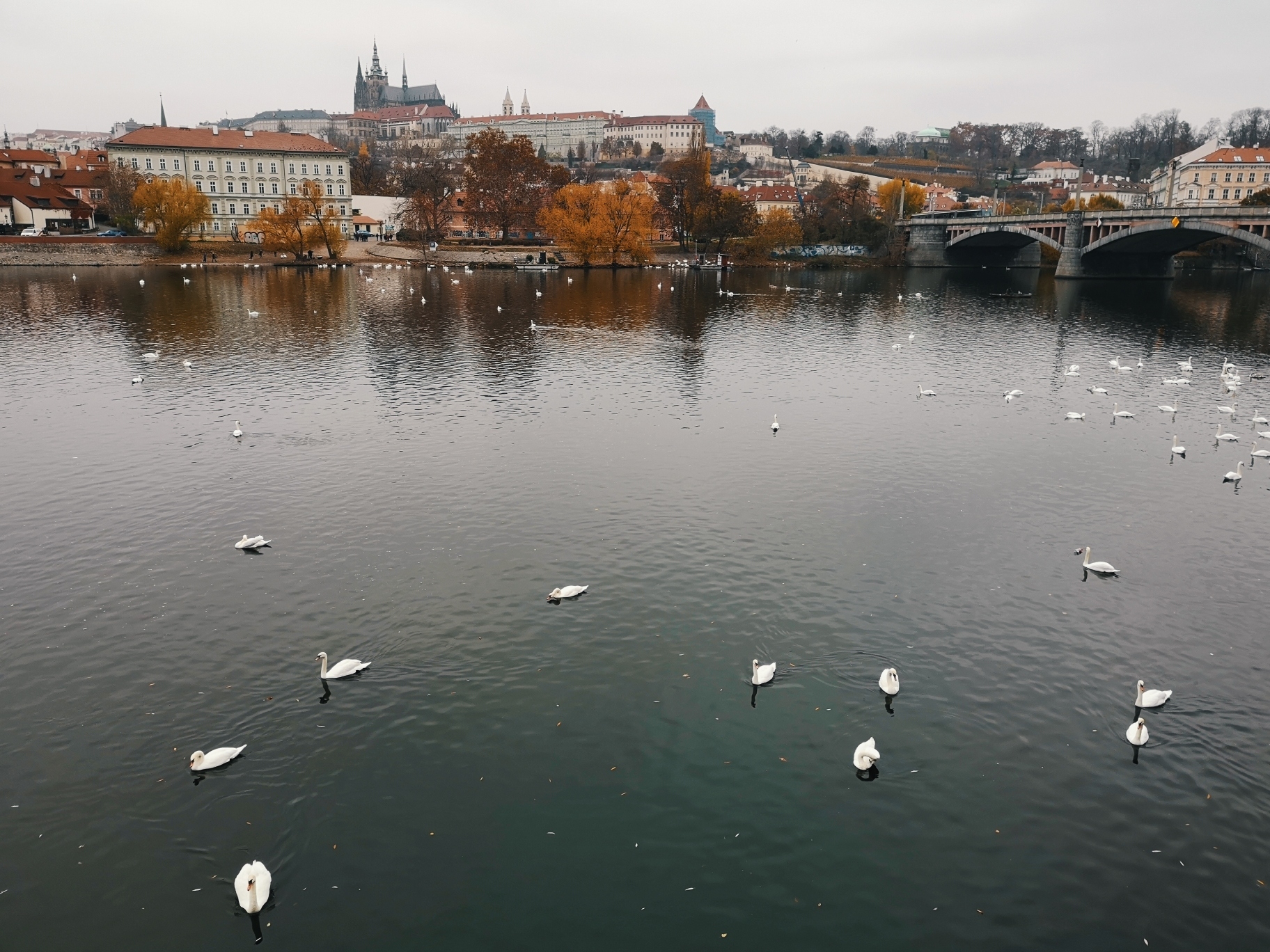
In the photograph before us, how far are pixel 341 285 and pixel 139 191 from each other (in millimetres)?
49991

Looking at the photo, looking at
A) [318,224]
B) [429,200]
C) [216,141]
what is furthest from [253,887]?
[216,141]

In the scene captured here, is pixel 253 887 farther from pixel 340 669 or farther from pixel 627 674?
pixel 627 674

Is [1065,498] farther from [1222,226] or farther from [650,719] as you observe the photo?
[1222,226]

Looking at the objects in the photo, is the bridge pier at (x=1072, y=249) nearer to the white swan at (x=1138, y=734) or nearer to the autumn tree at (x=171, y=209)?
the white swan at (x=1138, y=734)

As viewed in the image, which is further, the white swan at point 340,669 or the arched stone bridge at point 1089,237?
the arched stone bridge at point 1089,237

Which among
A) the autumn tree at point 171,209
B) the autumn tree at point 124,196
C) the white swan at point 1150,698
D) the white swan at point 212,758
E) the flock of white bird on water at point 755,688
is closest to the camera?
the flock of white bird on water at point 755,688

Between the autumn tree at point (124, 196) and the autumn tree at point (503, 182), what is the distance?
2036 inches

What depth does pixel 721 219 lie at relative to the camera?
5512 inches

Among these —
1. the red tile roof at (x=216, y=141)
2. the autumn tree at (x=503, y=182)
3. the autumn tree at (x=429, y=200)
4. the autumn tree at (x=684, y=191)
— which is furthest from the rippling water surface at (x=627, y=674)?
the red tile roof at (x=216, y=141)

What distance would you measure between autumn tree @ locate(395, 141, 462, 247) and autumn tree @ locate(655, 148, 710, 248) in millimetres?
39233

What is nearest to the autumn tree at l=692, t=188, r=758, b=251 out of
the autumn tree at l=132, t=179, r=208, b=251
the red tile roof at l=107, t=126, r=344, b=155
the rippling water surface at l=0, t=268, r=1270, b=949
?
the red tile roof at l=107, t=126, r=344, b=155

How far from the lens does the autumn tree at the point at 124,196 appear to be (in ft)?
431

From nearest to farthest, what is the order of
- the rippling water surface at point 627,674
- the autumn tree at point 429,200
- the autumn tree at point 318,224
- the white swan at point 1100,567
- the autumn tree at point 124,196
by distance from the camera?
1. the rippling water surface at point 627,674
2. the white swan at point 1100,567
3. the autumn tree at point 318,224
4. the autumn tree at point 124,196
5. the autumn tree at point 429,200

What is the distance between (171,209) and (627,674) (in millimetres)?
124528
